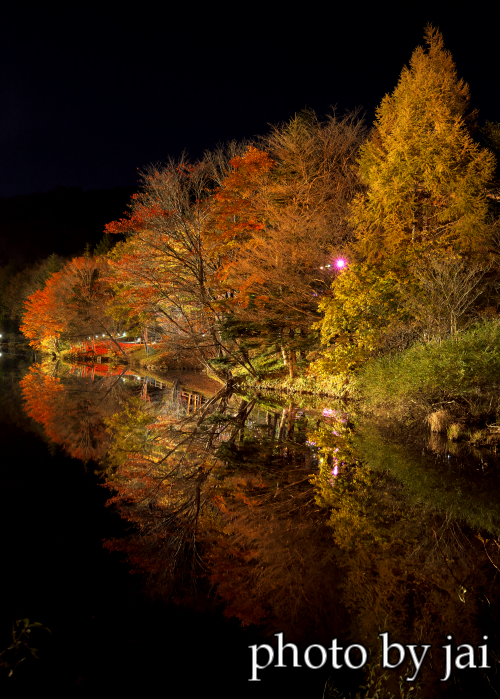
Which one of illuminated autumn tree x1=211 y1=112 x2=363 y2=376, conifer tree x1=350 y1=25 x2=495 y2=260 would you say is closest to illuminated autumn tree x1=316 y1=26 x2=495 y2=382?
conifer tree x1=350 y1=25 x2=495 y2=260

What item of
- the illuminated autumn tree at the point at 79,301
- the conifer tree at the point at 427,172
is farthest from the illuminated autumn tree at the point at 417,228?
the illuminated autumn tree at the point at 79,301

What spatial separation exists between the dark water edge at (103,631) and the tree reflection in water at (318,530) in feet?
0.97

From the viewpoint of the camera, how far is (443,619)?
11.6ft

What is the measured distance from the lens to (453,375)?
10258 millimetres

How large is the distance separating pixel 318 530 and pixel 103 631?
280cm

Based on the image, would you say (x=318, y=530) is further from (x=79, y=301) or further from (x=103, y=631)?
(x=79, y=301)

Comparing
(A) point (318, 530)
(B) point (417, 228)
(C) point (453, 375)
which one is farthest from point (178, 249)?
(A) point (318, 530)

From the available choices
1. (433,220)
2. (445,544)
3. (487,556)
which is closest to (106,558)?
(445,544)

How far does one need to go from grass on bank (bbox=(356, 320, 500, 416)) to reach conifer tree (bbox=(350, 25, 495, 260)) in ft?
20.6

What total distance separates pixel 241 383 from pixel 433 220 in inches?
491

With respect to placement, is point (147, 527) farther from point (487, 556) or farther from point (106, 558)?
point (487, 556)

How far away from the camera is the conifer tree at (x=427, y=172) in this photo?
16547 millimetres

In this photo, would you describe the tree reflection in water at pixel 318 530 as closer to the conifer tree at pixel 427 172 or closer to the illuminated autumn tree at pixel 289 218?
the illuminated autumn tree at pixel 289 218

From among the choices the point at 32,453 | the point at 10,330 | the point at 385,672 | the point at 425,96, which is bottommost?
the point at 385,672
